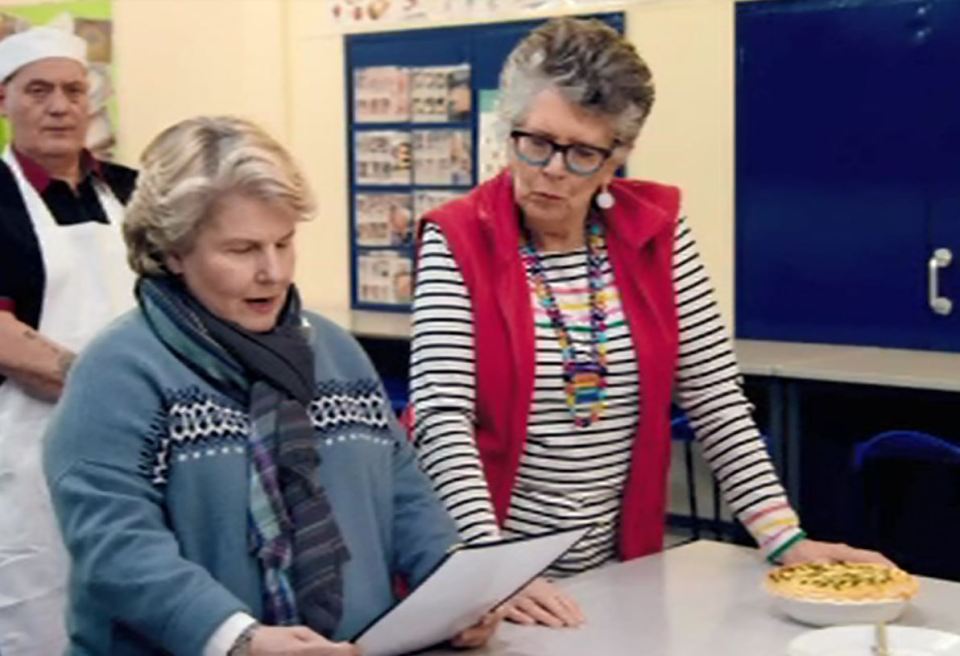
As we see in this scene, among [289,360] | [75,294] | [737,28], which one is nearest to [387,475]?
[289,360]

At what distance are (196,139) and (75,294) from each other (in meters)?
1.26

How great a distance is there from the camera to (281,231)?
1.73 metres

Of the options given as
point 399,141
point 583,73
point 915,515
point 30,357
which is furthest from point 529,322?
point 399,141

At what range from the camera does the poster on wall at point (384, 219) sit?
5473 mm

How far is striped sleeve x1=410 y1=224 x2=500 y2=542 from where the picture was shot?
211cm

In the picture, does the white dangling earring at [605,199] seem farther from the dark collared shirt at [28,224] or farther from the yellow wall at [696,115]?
the yellow wall at [696,115]

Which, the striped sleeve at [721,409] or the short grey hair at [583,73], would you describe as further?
the striped sleeve at [721,409]

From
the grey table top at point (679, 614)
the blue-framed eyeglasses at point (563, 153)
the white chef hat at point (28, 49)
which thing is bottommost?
the grey table top at point (679, 614)

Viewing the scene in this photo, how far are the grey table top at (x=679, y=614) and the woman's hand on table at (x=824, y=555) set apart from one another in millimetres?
58

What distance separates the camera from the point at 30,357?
273 centimetres

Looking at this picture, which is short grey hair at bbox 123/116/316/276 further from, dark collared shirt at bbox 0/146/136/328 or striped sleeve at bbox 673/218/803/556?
dark collared shirt at bbox 0/146/136/328

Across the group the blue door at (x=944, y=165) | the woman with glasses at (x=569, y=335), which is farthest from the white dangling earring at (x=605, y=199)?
the blue door at (x=944, y=165)

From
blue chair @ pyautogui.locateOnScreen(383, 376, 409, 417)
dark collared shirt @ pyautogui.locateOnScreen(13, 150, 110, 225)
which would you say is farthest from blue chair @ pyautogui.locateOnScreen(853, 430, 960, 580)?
dark collared shirt @ pyautogui.locateOnScreen(13, 150, 110, 225)

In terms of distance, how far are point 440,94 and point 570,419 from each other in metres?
3.26
